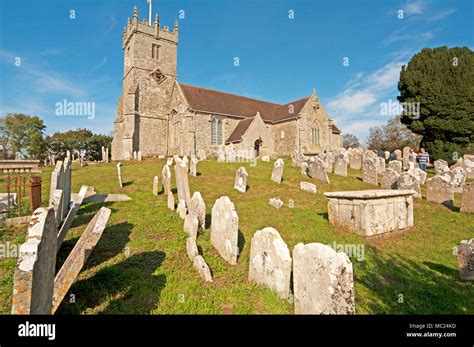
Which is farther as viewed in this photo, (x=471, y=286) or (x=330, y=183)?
(x=330, y=183)

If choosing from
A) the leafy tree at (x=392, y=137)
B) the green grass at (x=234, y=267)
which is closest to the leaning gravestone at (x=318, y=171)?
the green grass at (x=234, y=267)

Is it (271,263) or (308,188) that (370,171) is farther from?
(271,263)

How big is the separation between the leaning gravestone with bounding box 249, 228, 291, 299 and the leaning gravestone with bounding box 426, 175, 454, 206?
9.19 metres

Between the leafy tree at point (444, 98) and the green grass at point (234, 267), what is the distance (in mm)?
20874

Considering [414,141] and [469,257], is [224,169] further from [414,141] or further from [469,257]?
[414,141]

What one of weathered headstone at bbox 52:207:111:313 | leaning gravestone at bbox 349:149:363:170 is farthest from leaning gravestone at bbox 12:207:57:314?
leaning gravestone at bbox 349:149:363:170

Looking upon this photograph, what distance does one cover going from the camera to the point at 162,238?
5.77m

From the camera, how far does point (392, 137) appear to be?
4738cm

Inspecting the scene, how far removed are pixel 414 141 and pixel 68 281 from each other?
175ft

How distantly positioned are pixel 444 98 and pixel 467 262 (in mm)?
27311

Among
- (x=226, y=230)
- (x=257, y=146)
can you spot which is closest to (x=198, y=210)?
(x=226, y=230)

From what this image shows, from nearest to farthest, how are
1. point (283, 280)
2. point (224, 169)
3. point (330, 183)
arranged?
point (283, 280), point (330, 183), point (224, 169)

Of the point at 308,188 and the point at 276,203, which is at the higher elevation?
the point at 308,188

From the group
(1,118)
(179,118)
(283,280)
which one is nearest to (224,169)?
(283,280)
